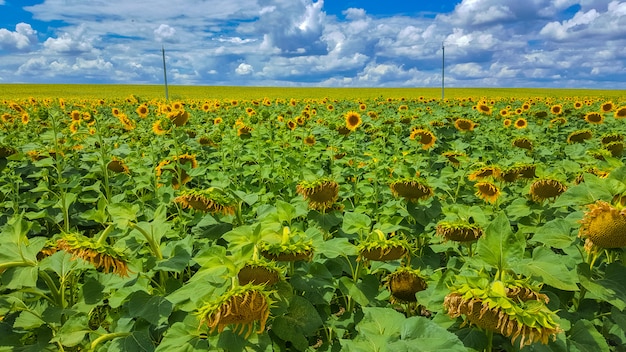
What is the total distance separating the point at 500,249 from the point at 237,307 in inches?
33.2

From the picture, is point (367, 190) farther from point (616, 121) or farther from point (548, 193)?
point (616, 121)

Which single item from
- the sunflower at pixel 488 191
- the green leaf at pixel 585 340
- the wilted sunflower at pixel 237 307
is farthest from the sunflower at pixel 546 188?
the wilted sunflower at pixel 237 307

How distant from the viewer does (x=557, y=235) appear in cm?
189

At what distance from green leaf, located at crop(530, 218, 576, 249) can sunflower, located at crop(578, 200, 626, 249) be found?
0.23 m

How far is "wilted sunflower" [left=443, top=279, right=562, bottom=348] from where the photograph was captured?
3.74 feet

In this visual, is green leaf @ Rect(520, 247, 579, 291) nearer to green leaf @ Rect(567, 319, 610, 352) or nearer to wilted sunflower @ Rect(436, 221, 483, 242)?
green leaf @ Rect(567, 319, 610, 352)

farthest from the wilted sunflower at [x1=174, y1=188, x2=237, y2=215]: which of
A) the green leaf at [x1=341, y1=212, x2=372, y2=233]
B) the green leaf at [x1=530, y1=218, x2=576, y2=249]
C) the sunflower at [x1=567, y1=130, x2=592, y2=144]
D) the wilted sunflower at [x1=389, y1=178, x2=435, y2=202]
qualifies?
the sunflower at [x1=567, y1=130, x2=592, y2=144]

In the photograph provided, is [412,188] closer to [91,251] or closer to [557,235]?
[557,235]

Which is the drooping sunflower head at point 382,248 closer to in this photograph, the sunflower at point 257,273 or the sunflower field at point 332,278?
the sunflower field at point 332,278

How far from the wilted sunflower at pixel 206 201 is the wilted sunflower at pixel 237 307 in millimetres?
724

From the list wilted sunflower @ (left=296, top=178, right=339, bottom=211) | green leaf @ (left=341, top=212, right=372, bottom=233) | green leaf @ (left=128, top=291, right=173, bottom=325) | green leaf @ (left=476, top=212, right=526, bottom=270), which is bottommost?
green leaf @ (left=128, top=291, right=173, bottom=325)

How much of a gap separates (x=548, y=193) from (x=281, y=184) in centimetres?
246

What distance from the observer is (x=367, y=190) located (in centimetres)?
355

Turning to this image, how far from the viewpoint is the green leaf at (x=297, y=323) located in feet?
5.13
